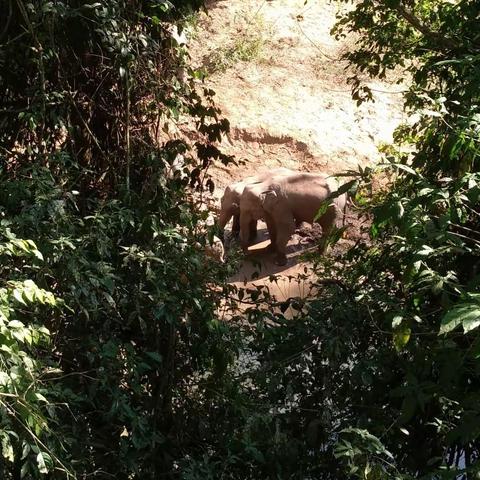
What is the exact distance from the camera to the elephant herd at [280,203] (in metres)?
10.1

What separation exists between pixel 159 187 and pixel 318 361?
993 millimetres

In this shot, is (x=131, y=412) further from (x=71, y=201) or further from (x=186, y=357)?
(x=71, y=201)

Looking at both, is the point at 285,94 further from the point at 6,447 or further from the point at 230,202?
the point at 6,447

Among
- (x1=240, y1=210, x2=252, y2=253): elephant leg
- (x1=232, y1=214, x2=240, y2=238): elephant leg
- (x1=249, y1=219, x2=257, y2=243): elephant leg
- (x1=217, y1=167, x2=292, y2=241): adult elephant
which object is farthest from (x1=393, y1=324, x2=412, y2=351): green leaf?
(x1=232, y1=214, x2=240, y2=238): elephant leg

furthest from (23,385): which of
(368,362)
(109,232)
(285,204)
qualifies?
(285,204)

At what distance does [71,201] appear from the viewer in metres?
3.50

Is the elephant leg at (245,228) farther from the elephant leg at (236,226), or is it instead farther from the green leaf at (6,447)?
the green leaf at (6,447)

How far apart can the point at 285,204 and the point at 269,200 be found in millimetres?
237

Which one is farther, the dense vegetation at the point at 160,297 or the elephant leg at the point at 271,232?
the elephant leg at the point at 271,232

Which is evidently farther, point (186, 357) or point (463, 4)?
point (463, 4)

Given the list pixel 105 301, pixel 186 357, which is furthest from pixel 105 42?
pixel 186 357

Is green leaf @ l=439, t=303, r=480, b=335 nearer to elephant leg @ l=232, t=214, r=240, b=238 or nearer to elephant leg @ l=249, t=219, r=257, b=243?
elephant leg @ l=249, t=219, r=257, b=243

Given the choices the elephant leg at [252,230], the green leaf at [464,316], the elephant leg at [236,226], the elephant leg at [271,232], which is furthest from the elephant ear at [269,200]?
the green leaf at [464,316]

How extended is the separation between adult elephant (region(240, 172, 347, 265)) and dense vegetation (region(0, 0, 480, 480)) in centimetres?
603
